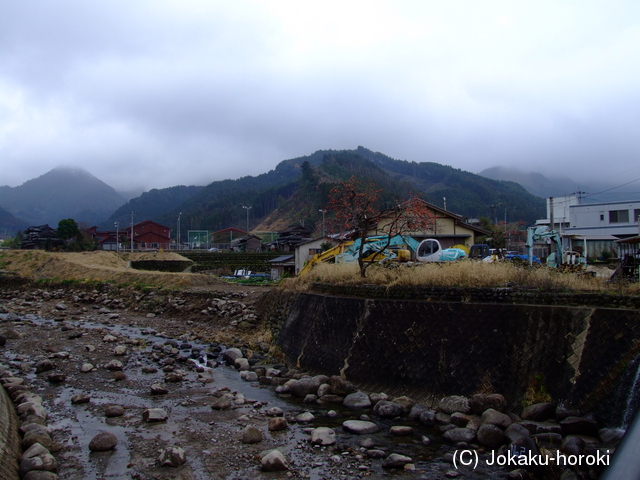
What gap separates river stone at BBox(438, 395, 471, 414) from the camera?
33.9ft

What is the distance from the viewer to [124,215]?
18925 centimetres

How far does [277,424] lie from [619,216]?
48.9 metres

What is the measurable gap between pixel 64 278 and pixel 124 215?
527 feet

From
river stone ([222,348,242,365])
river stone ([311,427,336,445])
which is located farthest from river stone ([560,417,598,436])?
river stone ([222,348,242,365])

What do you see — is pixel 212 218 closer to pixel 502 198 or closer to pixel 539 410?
pixel 502 198

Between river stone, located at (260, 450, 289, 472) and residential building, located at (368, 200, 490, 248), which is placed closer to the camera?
river stone, located at (260, 450, 289, 472)

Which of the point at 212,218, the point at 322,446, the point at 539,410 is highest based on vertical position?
the point at 212,218

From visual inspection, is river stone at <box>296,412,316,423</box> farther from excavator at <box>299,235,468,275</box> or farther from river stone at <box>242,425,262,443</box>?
excavator at <box>299,235,468,275</box>

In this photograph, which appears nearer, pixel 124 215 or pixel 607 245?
pixel 607 245

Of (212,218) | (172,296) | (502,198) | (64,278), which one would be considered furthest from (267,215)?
(172,296)

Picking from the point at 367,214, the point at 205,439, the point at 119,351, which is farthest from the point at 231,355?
the point at 367,214

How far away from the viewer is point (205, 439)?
9500 mm

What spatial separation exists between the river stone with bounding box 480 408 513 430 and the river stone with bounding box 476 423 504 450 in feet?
1.01

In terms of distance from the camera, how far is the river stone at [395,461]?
826 cm
